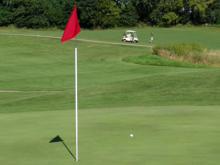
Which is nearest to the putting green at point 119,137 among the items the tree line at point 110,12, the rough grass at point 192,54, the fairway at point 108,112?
the fairway at point 108,112

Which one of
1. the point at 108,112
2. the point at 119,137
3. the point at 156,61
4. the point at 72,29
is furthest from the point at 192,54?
the point at 72,29

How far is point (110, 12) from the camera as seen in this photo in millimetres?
107375

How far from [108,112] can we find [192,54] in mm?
30817

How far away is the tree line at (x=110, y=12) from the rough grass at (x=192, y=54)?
51474mm

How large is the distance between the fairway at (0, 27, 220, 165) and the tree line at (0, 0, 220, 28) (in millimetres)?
41185

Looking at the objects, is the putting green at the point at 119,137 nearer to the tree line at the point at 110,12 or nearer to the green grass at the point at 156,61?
the green grass at the point at 156,61

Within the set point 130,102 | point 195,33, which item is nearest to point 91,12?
point 195,33

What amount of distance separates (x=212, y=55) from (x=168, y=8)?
3098 inches

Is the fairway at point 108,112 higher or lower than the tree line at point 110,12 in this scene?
higher

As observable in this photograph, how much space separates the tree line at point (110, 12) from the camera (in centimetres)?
9956

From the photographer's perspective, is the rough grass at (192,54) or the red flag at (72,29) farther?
the rough grass at (192,54)

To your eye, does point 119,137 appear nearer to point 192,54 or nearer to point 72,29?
point 72,29

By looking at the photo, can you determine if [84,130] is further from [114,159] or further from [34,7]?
[34,7]

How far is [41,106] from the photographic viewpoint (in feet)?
79.0
